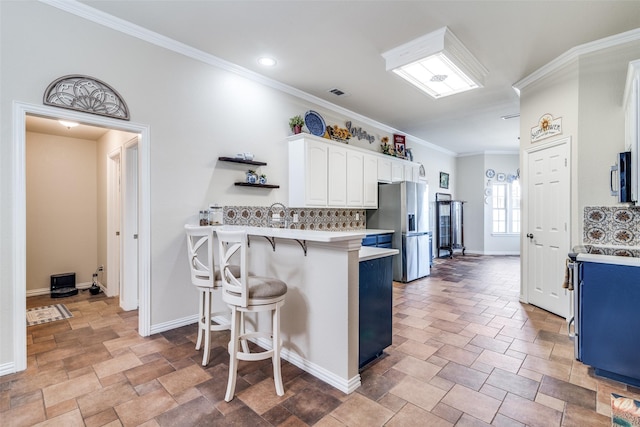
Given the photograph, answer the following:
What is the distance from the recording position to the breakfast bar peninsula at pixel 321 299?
2062 millimetres

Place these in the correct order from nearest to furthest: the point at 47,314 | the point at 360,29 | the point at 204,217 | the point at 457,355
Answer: the point at 457,355
the point at 360,29
the point at 204,217
the point at 47,314

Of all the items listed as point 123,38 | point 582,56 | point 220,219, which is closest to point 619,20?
point 582,56

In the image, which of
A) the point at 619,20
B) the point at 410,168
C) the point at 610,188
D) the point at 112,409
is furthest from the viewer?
the point at 410,168

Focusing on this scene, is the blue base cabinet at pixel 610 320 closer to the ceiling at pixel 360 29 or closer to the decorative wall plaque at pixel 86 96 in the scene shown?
the ceiling at pixel 360 29

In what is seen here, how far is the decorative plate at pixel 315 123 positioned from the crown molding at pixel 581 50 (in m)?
2.78

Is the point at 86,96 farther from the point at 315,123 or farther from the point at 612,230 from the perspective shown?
the point at 612,230

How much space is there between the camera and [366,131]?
574cm

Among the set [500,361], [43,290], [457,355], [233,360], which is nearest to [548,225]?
[500,361]

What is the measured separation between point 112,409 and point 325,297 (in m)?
1.49

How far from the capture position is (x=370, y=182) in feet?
17.8

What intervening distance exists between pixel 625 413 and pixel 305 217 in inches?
151

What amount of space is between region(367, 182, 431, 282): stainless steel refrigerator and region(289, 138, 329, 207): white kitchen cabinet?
1574mm

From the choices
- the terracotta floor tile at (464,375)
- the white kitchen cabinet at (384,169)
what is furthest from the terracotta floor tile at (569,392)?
the white kitchen cabinet at (384,169)

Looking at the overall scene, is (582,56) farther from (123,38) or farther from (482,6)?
(123,38)
